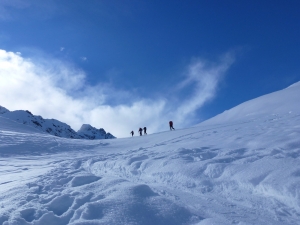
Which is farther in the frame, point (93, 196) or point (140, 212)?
point (93, 196)

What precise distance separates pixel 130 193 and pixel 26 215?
201 cm

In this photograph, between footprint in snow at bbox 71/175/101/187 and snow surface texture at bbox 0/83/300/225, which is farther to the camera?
footprint in snow at bbox 71/175/101/187

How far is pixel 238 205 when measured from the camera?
4.88m

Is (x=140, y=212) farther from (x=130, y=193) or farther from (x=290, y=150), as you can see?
(x=290, y=150)

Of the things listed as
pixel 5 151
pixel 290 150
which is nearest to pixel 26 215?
pixel 290 150

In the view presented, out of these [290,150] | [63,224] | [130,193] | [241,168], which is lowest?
[63,224]

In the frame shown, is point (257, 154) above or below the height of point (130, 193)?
above

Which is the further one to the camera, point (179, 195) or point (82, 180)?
point (82, 180)

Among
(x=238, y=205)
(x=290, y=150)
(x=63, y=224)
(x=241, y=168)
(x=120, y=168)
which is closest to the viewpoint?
(x=63, y=224)

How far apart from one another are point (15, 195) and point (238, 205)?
4.92 m

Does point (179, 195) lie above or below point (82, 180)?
below

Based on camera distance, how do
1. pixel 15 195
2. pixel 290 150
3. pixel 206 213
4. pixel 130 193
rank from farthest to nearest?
pixel 290 150 < pixel 15 195 < pixel 130 193 < pixel 206 213

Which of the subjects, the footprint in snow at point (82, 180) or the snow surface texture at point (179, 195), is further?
the footprint in snow at point (82, 180)

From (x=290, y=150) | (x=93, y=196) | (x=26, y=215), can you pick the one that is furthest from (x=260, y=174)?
(x=26, y=215)
